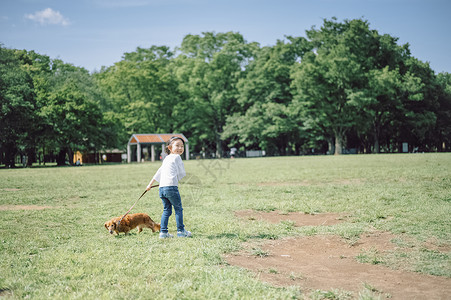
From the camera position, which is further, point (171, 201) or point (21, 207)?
point (21, 207)

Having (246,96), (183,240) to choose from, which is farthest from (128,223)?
(246,96)

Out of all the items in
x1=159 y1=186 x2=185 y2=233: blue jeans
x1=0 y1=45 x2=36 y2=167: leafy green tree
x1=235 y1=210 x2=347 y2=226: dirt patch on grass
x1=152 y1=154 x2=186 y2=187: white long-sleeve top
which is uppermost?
x1=0 y1=45 x2=36 y2=167: leafy green tree

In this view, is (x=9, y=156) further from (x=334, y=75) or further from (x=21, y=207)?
(x=334, y=75)

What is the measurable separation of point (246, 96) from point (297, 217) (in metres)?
50.2

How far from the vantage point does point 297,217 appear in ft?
27.6

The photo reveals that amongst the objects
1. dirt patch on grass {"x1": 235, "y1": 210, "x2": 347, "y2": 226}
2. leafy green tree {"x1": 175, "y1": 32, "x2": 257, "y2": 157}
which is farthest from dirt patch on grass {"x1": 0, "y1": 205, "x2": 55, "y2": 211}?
leafy green tree {"x1": 175, "y1": 32, "x2": 257, "y2": 157}

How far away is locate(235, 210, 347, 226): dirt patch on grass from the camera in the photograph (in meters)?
7.81

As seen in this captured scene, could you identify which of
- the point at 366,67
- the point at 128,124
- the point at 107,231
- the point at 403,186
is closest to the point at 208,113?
the point at 128,124

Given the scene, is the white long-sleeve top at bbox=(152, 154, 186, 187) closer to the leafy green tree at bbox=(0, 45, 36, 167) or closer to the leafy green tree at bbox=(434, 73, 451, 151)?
the leafy green tree at bbox=(0, 45, 36, 167)

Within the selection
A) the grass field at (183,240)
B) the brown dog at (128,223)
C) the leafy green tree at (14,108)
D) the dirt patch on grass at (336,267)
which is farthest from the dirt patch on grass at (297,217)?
the leafy green tree at (14,108)

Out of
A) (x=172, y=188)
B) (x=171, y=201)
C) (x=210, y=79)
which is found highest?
(x=210, y=79)

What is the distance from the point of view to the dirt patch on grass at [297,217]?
25.6ft

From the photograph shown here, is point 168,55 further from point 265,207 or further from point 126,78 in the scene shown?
point 265,207

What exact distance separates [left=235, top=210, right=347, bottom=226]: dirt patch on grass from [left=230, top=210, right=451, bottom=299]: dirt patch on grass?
52.2 inches
